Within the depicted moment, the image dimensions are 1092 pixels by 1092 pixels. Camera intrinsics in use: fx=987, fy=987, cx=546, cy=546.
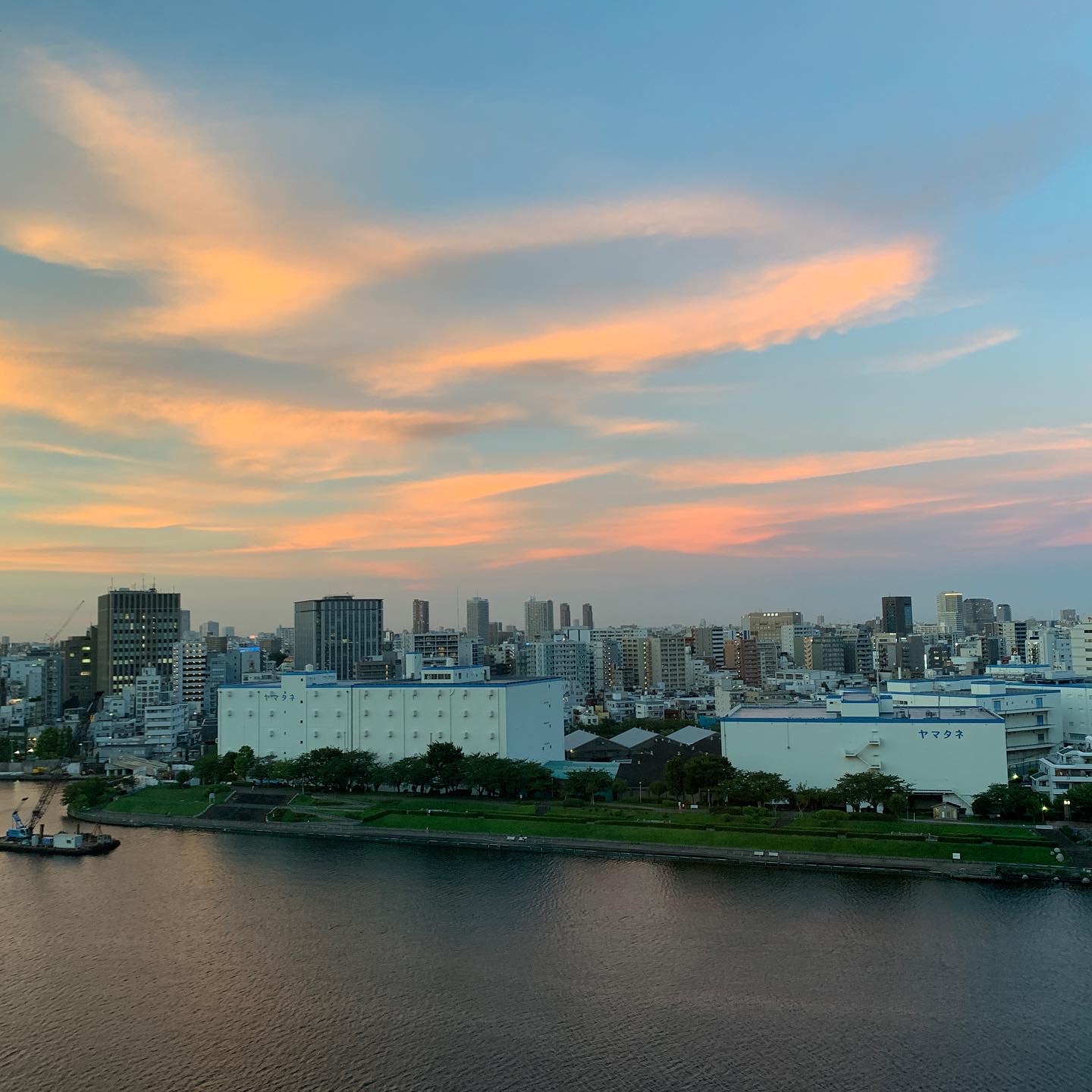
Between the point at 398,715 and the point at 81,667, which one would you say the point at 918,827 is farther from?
the point at 81,667

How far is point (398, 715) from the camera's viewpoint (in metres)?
29.2

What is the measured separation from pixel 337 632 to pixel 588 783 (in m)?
57.0

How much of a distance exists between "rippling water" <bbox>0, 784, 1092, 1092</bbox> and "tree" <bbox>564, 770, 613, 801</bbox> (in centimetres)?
487

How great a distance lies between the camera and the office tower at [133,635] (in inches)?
2314

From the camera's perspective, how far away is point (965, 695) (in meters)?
26.7

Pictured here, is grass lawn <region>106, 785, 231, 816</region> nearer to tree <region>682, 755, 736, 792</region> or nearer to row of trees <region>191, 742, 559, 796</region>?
row of trees <region>191, 742, 559, 796</region>

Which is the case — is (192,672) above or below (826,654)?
above

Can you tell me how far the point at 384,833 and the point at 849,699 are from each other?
13490 mm

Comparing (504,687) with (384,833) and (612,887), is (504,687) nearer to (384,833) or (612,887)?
(384,833)

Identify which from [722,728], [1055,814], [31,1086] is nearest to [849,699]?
[722,728]

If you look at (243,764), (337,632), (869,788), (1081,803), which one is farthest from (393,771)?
(337,632)

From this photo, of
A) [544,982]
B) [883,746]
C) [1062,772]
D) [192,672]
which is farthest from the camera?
[192,672]

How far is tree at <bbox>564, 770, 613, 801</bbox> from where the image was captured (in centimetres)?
2444

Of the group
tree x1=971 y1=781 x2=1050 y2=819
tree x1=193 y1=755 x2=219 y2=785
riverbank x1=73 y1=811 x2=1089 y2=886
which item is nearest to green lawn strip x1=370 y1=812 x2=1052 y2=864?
riverbank x1=73 y1=811 x2=1089 y2=886
